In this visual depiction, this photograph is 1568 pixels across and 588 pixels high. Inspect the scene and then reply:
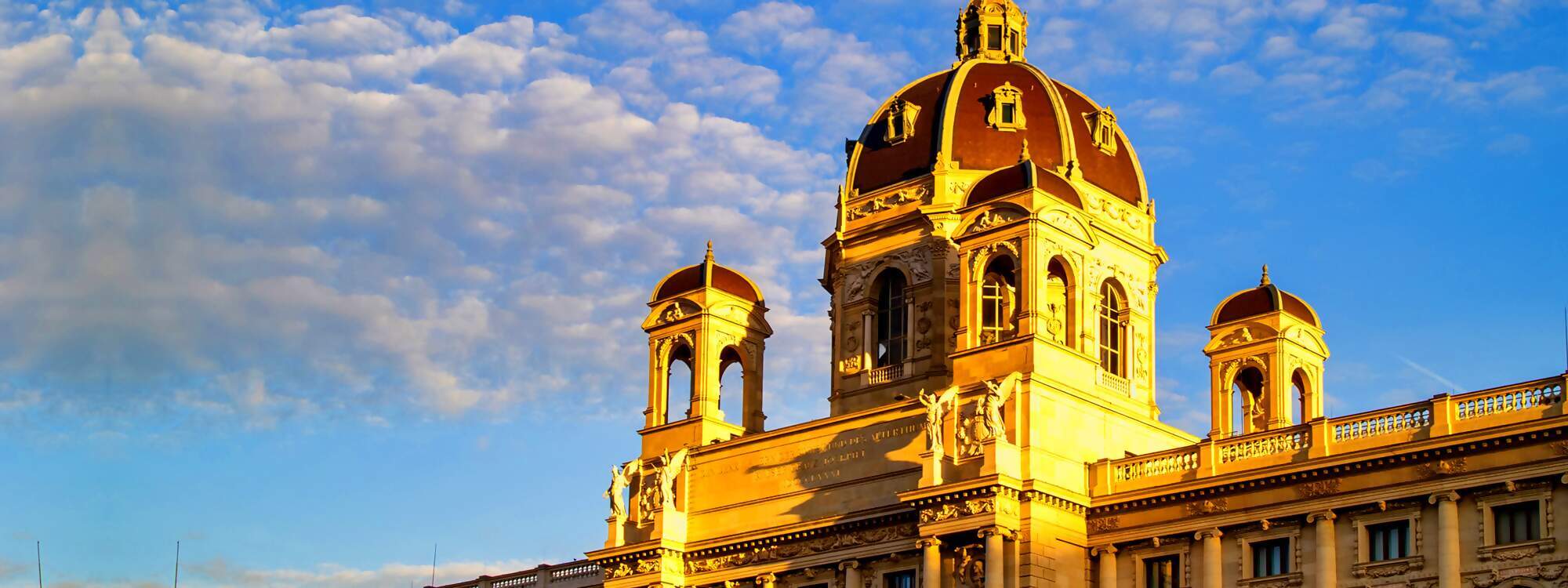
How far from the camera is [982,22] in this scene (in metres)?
86.8

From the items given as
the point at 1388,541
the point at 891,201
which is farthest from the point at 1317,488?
the point at 891,201

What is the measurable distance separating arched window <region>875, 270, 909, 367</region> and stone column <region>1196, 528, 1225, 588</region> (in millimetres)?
17400

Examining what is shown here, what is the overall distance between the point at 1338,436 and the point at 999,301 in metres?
16.9

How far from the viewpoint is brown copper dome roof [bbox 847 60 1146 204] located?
80125 millimetres

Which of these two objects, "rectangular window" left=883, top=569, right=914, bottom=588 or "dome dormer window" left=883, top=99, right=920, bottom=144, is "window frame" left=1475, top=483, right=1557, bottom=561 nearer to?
"rectangular window" left=883, top=569, right=914, bottom=588

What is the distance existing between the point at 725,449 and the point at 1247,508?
1970 centimetres

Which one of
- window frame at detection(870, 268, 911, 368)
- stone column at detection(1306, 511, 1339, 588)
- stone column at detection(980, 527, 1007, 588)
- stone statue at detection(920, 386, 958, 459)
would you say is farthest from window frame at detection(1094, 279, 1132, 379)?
stone column at detection(1306, 511, 1339, 588)

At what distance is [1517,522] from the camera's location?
56219 mm

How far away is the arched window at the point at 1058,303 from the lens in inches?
2817

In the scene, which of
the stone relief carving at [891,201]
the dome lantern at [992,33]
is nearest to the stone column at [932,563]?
the stone relief carving at [891,201]

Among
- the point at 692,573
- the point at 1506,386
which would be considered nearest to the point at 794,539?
the point at 692,573

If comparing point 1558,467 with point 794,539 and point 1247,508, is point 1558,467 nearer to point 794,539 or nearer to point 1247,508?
point 1247,508

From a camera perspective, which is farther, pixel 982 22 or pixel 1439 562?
pixel 982 22

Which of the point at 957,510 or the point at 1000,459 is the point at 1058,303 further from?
the point at 957,510
